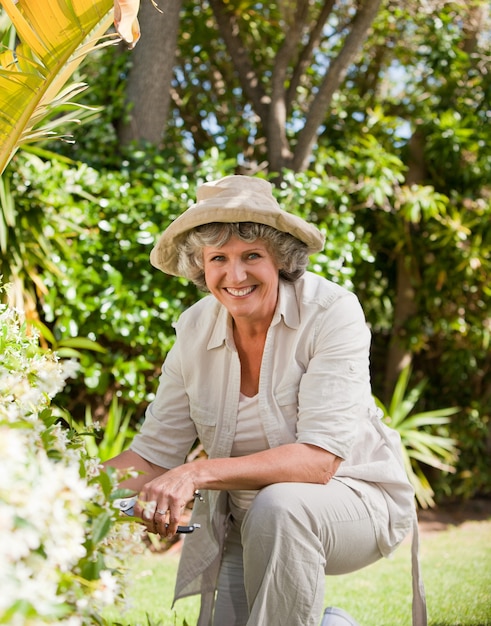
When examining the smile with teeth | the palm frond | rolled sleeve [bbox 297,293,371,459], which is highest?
the palm frond

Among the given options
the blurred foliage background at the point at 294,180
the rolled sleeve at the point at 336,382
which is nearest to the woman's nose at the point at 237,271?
the rolled sleeve at the point at 336,382

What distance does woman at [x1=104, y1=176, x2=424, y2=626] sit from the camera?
85.0 inches

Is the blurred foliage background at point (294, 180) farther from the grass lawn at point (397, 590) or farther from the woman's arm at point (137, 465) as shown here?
the woman's arm at point (137, 465)

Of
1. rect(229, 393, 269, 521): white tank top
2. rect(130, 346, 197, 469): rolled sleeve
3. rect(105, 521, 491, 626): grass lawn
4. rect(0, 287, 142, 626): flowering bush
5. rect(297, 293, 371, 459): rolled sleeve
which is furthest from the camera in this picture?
rect(105, 521, 491, 626): grass lawn

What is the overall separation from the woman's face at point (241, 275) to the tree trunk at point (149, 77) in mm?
2806

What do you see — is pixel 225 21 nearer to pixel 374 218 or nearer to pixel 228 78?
pixel 228 78

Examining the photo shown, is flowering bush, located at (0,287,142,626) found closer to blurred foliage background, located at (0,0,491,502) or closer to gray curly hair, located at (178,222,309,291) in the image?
gray curly hair, located at (178,222,309,291)

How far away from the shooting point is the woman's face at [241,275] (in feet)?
8.22

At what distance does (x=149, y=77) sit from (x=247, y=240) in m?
3.04

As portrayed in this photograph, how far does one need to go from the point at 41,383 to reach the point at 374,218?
185 inches

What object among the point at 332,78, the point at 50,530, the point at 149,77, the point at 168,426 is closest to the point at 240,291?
the point at 168,426

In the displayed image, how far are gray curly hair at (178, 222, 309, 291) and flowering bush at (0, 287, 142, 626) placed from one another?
3.32 ft

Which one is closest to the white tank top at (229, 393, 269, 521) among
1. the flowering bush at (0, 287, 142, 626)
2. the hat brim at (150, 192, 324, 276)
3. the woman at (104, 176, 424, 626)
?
the woman at (104, 176, 424, 626)

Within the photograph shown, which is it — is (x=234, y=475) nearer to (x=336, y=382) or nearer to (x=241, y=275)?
(x=336, y=382)
